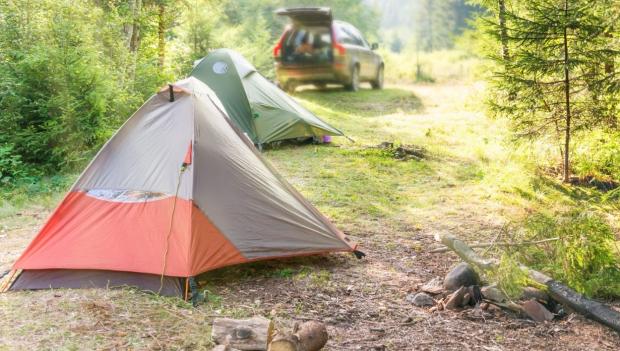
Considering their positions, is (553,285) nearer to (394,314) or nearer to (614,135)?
(394,314)

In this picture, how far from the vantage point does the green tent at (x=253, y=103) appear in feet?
34.9

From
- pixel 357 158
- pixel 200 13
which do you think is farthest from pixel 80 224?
pixel 200 13

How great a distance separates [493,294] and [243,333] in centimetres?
192

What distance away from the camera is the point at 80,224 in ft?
17.4

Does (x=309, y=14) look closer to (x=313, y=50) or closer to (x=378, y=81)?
(x=313, y=50)

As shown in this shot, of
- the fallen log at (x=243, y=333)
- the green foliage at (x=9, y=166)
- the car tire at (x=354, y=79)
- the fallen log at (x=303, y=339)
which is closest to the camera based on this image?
the fallen log at (x=303, y=339)

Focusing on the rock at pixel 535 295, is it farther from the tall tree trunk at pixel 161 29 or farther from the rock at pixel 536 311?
the tall tree trunk at pixel 161 29

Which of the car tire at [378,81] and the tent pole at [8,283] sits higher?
the car tire at [378,81]

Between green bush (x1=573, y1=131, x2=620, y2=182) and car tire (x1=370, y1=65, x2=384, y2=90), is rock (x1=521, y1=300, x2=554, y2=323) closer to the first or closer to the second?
green bush (x1=573, y1=131, x2=620, y2=182)

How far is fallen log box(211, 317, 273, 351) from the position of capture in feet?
13.0

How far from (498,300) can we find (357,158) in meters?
5.44

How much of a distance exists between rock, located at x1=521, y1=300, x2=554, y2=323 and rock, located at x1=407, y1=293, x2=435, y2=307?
646mm

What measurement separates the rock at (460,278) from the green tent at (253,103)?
591 cm

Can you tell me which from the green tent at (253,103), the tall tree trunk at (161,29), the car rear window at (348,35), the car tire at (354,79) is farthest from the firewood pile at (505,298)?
the car tire at (354,79)
